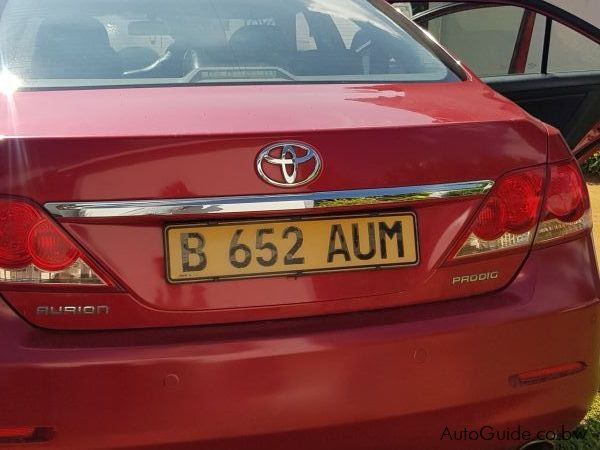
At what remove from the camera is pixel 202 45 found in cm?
249

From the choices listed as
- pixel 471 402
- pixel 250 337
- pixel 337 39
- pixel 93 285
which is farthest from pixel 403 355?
pixel 337 39

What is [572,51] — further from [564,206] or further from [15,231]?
[15,231]

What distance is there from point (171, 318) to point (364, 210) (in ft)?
1.52

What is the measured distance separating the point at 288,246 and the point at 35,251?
511mm

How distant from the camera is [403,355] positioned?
6.11 ft

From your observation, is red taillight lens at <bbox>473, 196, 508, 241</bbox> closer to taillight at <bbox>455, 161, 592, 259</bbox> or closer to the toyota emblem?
taillight at <bbox>455, 161, 592, 259</bbox>

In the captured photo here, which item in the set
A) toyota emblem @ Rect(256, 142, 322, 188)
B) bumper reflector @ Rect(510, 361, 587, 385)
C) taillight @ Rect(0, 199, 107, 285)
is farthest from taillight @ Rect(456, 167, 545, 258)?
taillight @ Rect(0, 199, 107, 285)

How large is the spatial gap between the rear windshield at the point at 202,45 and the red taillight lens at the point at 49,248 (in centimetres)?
54

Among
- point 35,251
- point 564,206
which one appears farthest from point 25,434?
point 564,206

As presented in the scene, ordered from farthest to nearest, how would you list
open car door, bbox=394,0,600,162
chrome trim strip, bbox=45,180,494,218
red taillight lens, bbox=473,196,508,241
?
open car door, bbox=394,0,600,162
red taillight lens, bbox=473,196,508,241
chrome trim strip, bbox=45,180,494,218

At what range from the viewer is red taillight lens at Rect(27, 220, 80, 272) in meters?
1.74

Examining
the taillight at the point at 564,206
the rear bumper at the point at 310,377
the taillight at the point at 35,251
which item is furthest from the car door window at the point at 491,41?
the taillight at the point at 35,251

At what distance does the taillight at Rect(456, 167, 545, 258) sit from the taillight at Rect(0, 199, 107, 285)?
0.83m

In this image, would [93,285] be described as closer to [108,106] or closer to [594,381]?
[108,106]
